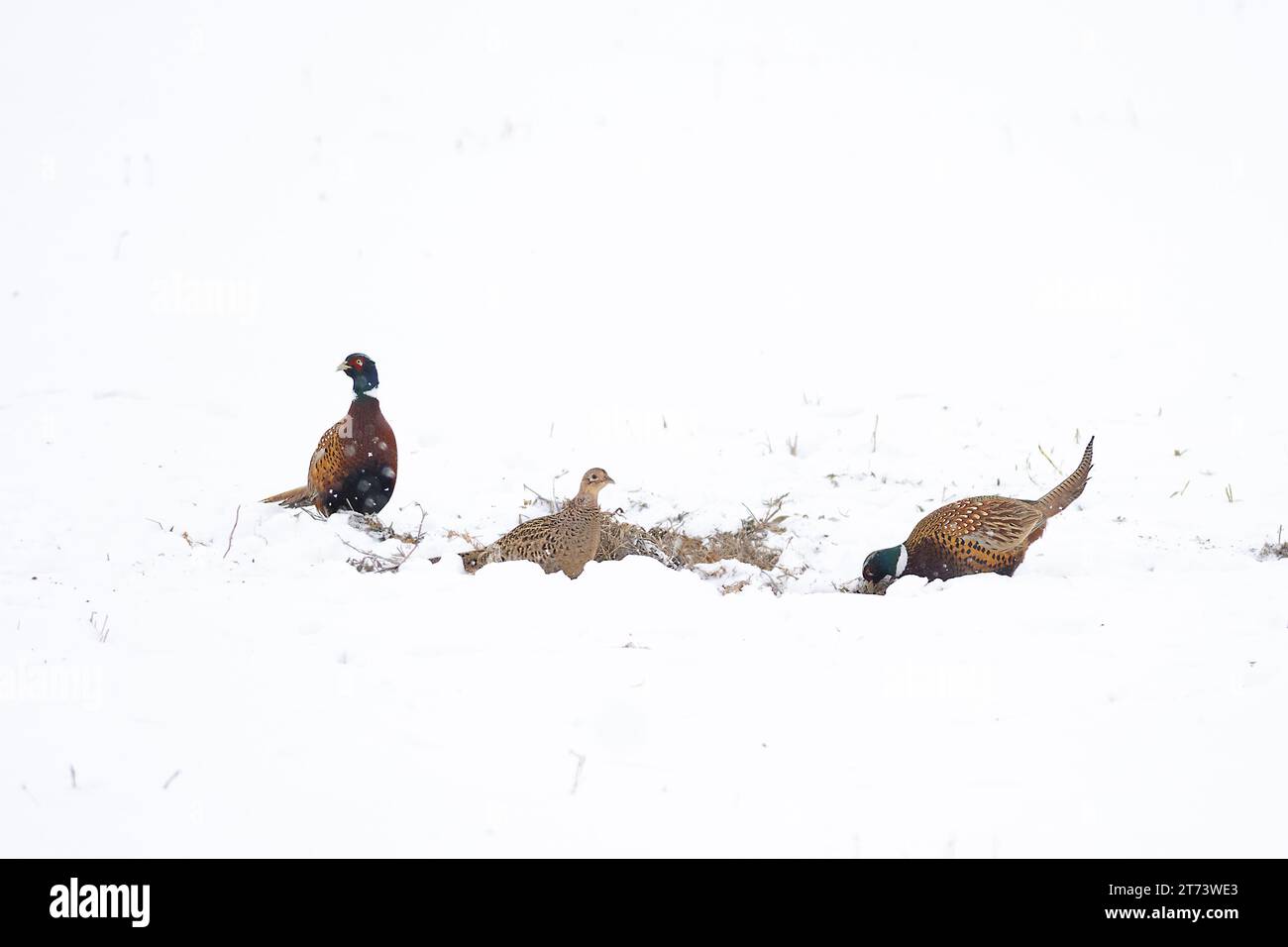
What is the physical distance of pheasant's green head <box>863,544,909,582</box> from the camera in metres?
5.99

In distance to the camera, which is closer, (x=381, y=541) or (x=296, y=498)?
(x=381, y=541)

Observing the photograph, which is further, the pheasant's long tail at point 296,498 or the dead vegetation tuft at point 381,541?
the pheasant's long tail at point 296,498

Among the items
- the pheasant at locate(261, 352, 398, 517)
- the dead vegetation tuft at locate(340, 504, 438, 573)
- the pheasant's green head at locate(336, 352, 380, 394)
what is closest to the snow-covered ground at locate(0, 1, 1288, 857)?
the dead vegetation tuft at locate(340, 504, 438, 573)

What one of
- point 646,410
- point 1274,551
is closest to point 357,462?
point 646,410

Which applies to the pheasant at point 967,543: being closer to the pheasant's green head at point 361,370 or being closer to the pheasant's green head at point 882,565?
the pheasant's green head at point 882,565

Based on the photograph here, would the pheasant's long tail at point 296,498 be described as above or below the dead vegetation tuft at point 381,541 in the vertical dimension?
above

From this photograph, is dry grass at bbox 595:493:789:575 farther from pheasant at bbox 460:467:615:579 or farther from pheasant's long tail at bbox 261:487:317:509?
pheasant's long tail at bbox 261:487:317:509

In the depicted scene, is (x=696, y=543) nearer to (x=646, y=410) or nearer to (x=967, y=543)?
(x=967, y=543)

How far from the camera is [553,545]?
19.3 feet

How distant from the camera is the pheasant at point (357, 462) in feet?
22.3

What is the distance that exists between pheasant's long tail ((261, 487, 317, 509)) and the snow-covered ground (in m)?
0.24

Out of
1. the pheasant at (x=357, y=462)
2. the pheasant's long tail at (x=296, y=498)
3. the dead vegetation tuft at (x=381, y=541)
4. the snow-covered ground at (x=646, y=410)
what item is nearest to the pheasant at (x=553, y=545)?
the dead vegetation tuft at (x=381, y=541)

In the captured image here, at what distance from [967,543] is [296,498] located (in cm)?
387

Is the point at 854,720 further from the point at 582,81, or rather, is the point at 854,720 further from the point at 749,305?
the point at 582,81
